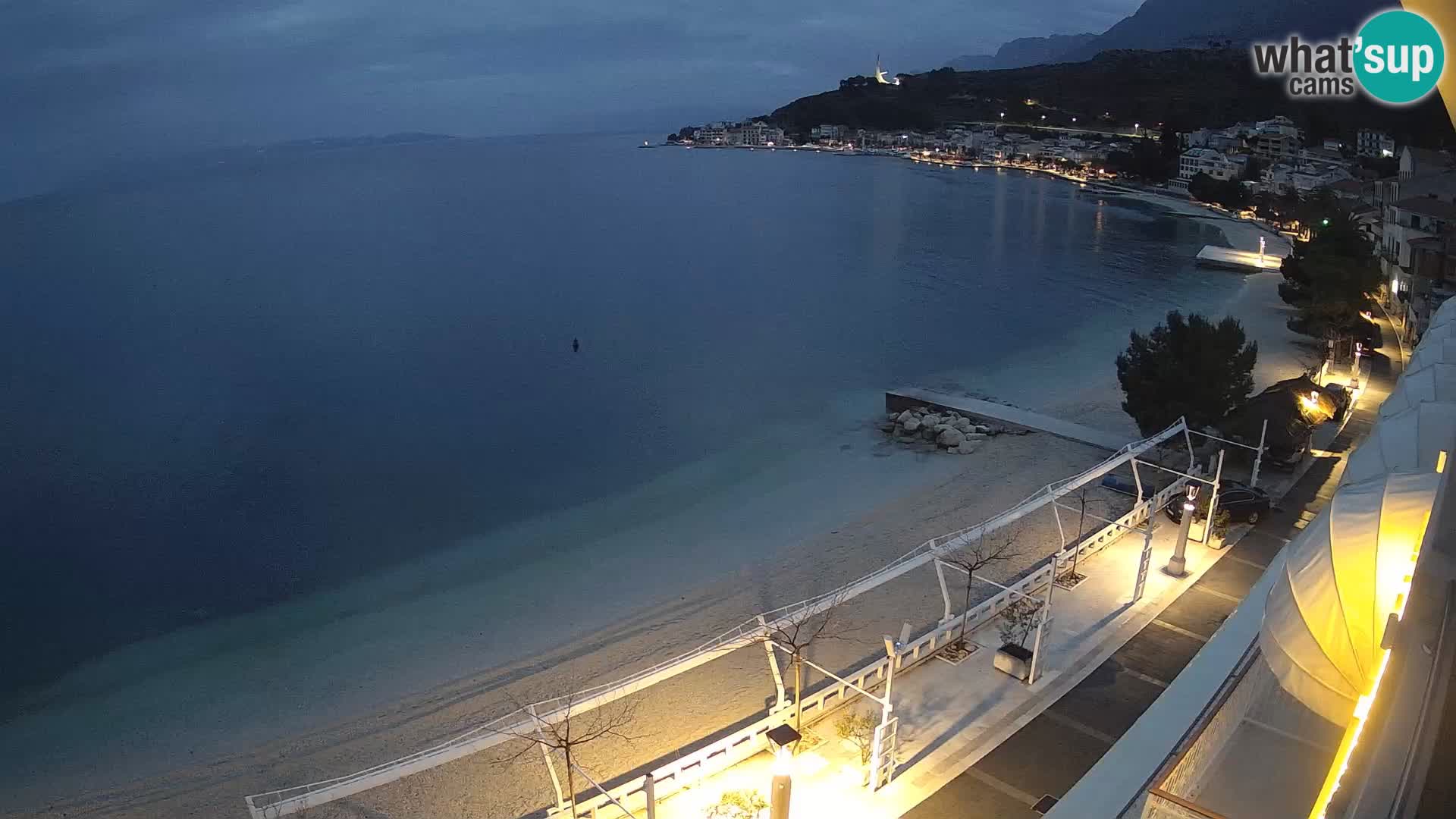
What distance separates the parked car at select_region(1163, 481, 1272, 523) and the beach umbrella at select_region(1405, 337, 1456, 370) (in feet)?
10.6

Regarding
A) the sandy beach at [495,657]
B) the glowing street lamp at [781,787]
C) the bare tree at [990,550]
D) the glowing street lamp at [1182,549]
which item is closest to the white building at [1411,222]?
the sandy beach at [495,657]

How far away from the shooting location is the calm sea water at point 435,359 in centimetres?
2191

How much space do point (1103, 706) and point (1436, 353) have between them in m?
9.34

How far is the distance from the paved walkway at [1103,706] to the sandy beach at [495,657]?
3304mm

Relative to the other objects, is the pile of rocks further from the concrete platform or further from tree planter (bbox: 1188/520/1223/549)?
the concrete platform

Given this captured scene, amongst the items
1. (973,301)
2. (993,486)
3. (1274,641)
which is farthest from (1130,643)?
(973,301)

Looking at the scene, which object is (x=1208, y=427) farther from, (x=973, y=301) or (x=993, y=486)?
(x=973, y=301)

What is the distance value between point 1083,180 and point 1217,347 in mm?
93606

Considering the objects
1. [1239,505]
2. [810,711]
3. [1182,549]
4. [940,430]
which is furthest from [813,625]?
[940,430]

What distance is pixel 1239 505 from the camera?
632 inches

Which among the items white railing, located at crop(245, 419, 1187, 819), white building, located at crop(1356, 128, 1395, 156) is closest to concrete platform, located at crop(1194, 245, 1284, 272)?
white building, located at crop(1356, 128, 1395, 156)

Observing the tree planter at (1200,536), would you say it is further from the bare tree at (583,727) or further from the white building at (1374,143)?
the white building at (1374,143)

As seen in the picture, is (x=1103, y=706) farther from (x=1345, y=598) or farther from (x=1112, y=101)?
(x=1112, y=101)

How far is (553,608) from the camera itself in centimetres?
1736
